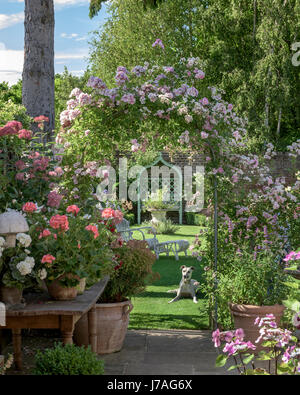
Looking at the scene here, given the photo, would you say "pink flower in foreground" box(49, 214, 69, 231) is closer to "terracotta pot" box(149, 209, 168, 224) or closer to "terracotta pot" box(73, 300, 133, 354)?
"terracotta pot" box(73, 300, 133, 354)

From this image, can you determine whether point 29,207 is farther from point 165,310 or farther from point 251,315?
point 165,310

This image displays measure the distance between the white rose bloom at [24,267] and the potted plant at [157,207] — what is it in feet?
45.8

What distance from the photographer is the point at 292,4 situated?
16453 mm

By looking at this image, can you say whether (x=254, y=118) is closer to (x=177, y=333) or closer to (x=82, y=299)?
(x=177, y=333)

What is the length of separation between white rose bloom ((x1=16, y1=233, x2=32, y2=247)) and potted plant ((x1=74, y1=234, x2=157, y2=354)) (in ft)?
5.24

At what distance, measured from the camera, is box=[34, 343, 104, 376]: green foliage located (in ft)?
11.0

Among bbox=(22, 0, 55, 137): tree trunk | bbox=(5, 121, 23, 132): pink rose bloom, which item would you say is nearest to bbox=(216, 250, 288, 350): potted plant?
bbox=(5, 121, 23, 132): pink rose bloom

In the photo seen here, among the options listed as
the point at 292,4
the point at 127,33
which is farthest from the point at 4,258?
the point at 127,33

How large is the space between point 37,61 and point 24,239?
3901 millimetres

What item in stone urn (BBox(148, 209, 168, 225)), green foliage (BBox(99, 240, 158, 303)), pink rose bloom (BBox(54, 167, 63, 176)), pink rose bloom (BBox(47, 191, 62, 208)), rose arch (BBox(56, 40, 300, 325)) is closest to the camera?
pink rose bloom (BBox(47, 191, 62, 208))

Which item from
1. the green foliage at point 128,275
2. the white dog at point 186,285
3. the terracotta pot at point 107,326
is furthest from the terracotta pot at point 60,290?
the white dog at point 186,285

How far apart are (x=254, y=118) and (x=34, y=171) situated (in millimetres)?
13047

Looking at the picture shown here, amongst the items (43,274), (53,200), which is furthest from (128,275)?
(43,274)

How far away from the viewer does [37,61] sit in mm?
6758
